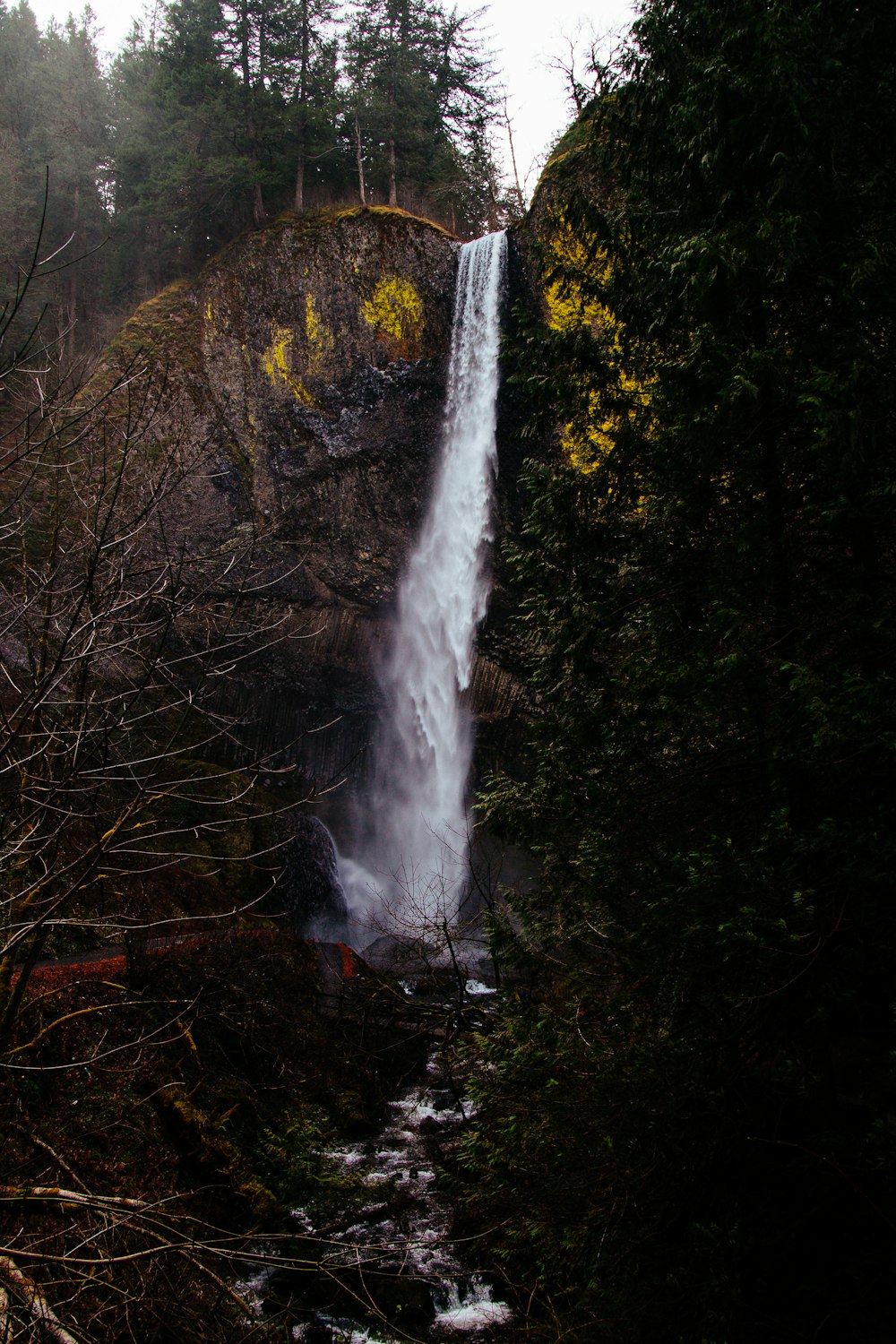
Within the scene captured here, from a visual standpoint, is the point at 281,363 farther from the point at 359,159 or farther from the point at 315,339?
the point at 359,159

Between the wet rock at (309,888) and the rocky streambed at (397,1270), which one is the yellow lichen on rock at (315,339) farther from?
the rocky streambed at (397,1270)

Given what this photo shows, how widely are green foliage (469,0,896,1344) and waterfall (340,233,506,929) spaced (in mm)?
14029

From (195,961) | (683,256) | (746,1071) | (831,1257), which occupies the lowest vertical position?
(195,961)

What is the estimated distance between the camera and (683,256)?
16.1 ft

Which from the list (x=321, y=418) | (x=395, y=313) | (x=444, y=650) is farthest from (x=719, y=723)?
(x=395, y=313)

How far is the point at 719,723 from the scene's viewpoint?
5227mm

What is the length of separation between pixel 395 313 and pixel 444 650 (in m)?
8.80

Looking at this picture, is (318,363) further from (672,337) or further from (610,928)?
(610,928)

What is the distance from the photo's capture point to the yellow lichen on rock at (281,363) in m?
21.1

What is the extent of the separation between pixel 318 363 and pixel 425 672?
8457 millimetres

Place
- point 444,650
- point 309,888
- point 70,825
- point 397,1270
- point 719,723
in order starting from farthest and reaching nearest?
1. point 444,650
2. point 309,888
3. point 397,1270
4. point 719,723
5. point 70,825

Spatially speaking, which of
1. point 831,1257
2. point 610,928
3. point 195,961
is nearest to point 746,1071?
point 831,1257

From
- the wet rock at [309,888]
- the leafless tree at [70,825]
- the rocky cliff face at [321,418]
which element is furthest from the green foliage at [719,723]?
the rocky cliff face at [321,418]

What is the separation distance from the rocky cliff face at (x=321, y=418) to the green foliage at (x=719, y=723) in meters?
14.9
